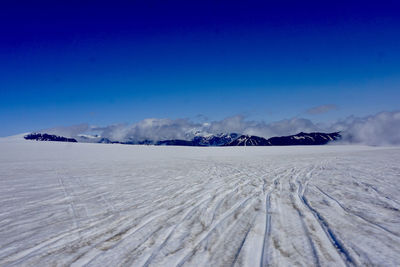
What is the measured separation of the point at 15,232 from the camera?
184 inches

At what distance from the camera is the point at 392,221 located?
16.0 feet

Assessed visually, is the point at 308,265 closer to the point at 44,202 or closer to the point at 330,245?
the point at 330,245

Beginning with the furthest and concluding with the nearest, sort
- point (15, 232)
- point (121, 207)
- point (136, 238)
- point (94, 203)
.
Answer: point (94, 203) → point (121, 207) → point (15, 232) → point (136, 238)

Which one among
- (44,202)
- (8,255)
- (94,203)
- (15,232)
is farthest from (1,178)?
(8,255)

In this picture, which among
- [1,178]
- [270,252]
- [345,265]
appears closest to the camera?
[345,265]

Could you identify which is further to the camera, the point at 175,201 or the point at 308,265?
the point at 175,201

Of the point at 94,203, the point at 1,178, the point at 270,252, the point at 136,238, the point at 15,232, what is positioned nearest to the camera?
the point at 270,252

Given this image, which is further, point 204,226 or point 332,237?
point 204,226

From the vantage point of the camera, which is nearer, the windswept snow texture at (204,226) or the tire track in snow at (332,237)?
the tire track in snow at (332,237)

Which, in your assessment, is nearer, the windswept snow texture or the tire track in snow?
the tire track in snow

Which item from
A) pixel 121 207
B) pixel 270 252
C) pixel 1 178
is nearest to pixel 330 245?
pixel 270 252

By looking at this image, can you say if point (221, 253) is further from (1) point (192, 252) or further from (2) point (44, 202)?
(2) point (44, 202)

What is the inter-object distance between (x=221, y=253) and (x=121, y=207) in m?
3.74

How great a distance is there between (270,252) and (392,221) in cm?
330
